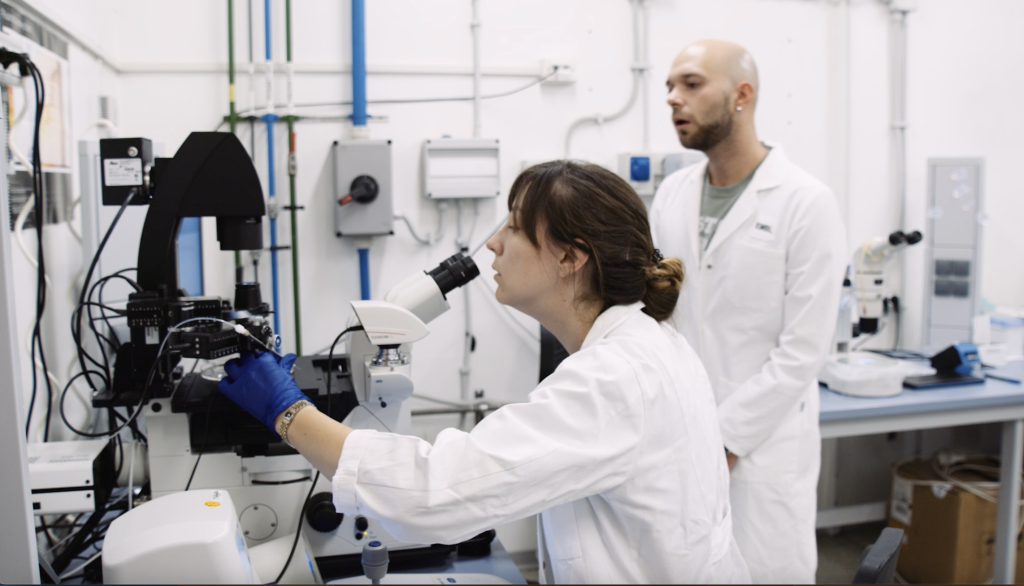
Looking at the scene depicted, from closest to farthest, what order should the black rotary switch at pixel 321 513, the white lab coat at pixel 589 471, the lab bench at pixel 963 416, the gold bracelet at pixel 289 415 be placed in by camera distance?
the white lab coat at pixel 589 471 → the gold bracelet at pixel 289 415 → the black rotary switch at pixel 321 513 → the lab bench at pixel 963 416

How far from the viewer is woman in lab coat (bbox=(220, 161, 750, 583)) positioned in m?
0.76

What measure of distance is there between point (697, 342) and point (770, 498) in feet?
1.36

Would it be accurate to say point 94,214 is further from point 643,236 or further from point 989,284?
point 989,284

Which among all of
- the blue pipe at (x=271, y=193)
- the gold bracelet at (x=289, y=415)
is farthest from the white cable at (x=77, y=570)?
the blue pipe at (x=271, y=193)

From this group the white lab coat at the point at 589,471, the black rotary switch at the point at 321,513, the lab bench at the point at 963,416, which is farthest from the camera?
the lab bench at the point at 963,416

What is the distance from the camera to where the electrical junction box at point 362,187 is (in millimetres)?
2084

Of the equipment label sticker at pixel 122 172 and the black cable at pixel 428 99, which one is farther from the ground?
the black cable at pixel 428 99

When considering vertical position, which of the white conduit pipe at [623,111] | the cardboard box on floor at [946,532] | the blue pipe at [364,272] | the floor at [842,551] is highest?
the white conduit pipe at [623,111]

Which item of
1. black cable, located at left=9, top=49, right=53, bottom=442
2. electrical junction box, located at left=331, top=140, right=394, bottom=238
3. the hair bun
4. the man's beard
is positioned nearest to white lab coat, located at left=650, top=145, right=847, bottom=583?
the man's beard

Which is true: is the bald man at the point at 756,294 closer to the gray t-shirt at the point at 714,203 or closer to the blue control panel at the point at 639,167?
the gray t-shirt at the point at 714,203

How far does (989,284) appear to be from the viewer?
2.73 meters

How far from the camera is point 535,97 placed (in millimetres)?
2322

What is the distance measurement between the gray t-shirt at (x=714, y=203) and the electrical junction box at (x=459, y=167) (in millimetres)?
734

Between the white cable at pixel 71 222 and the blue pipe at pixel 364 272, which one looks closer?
the white cable at pixel 71 222
